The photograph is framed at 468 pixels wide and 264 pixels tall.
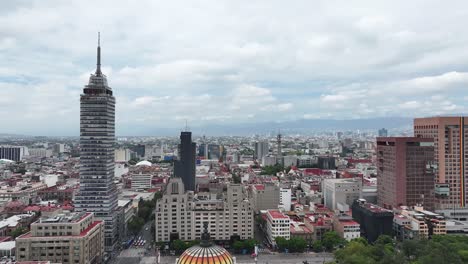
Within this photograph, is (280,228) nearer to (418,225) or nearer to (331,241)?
(331,241)

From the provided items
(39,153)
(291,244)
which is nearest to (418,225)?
(291,244)

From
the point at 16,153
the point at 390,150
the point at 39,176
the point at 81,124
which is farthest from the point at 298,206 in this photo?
the point at 16,153

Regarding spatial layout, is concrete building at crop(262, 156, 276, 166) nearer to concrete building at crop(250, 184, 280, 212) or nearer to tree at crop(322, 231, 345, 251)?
concrete building at crop(250, 184, 280, 212)

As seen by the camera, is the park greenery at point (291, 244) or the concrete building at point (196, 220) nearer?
the park greenery at point (291, 244)

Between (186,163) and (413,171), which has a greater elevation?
(413,171)

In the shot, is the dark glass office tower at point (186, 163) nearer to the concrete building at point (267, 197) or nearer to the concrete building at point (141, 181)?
the concrete building at point (141, 181)

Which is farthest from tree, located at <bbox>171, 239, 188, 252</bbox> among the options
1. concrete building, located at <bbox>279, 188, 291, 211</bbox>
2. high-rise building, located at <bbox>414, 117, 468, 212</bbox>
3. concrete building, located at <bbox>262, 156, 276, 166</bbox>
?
concrete building, located at <bbox>262, 156, 276, 166</bbox>

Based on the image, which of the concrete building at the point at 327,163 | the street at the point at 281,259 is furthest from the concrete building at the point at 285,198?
the concrete building at the point at 327,163
